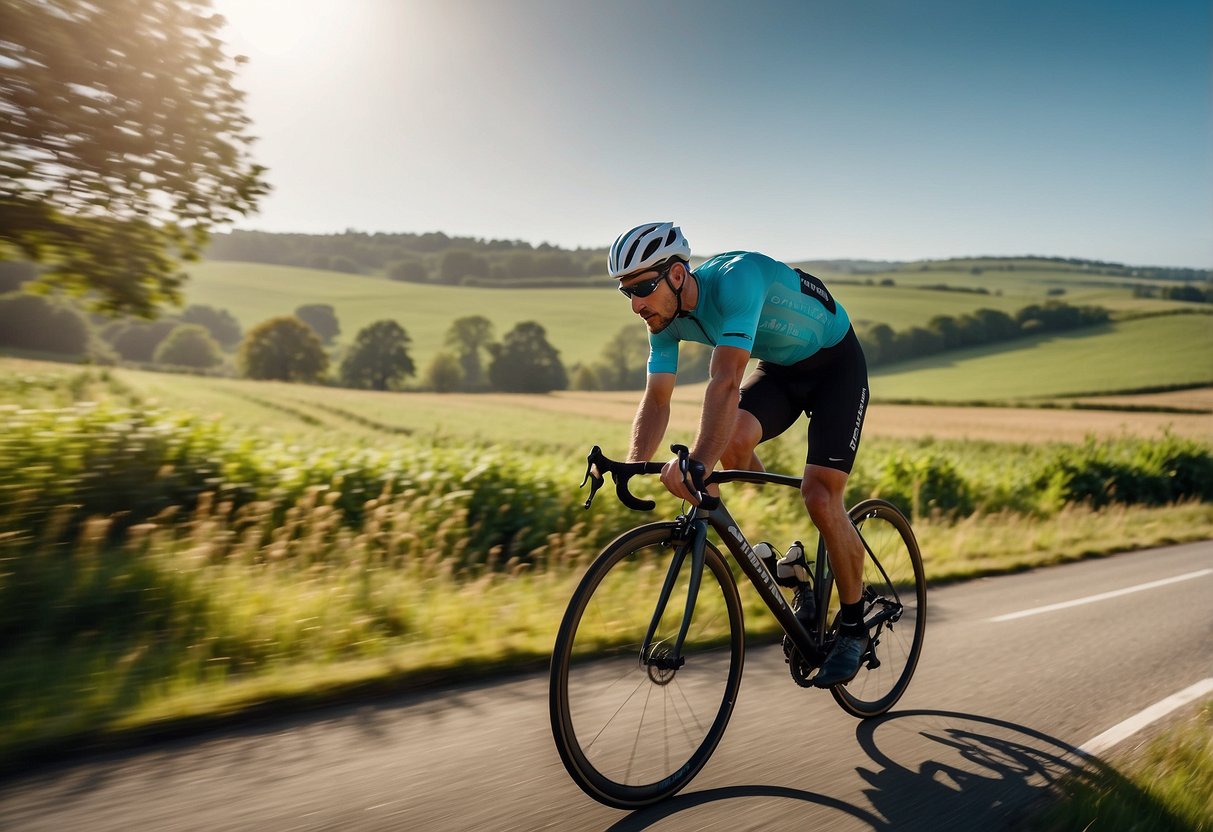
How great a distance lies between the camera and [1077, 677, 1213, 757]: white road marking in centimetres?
360

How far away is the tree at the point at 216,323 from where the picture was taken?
2335 inches

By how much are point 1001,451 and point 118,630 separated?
95.3ft

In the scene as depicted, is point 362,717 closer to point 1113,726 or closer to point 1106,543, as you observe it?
point 1113,726

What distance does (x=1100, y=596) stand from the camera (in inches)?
276

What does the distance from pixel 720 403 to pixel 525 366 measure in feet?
164

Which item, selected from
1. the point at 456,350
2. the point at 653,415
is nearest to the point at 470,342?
the point at 456,350

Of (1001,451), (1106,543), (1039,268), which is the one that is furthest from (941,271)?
(1106,543)

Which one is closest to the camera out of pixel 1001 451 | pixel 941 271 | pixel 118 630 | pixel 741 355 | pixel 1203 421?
pixel 741 355

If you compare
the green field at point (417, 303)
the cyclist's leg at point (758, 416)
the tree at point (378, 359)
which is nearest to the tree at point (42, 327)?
the tree at point (378, 359)

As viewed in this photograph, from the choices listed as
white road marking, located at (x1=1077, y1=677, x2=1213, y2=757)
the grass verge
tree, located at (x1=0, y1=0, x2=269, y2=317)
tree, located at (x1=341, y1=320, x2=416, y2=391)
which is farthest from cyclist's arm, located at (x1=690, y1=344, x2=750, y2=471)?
tree, located at (x1=341, y1=320, x2=416, y2=391)

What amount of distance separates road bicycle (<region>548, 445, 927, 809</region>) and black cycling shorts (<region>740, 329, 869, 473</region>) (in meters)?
0.28

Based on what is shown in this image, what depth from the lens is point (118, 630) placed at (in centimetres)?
446

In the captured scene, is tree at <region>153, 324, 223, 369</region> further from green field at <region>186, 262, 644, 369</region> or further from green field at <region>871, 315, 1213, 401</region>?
green field at <region>871, 315, 1213, 401</region>

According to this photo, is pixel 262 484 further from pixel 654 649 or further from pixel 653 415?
pixel 654 649
